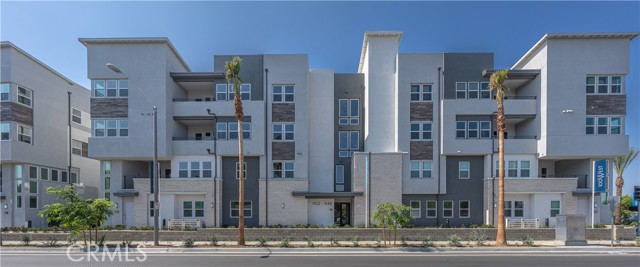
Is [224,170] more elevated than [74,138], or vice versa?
[74,138]

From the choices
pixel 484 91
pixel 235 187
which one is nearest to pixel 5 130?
pixel 235 187

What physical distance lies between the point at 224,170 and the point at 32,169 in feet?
54.5

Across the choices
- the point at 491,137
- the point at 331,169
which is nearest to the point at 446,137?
the point at 491,137

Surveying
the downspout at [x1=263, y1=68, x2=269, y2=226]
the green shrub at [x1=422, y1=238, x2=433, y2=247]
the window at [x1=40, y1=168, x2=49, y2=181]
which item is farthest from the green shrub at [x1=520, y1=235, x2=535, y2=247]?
the window at [x1=40, y1=168, x2=49, y2=181]

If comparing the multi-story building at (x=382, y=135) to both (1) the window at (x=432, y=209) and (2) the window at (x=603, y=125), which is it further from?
(1) the window at (x=432, y=209)

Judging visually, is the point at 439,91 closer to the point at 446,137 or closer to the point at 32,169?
the point at 446,137

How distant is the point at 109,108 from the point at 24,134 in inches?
304

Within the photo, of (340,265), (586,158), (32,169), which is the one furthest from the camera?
(32,169)

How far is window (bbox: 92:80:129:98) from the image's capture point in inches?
1097

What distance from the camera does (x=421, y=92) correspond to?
93.1 feet

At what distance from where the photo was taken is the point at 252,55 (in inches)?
1153

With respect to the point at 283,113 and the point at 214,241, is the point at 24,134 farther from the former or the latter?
the point at 283,113

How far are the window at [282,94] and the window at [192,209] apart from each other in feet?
35.7

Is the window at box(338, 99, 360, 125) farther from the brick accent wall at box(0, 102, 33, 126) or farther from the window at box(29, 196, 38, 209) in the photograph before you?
the window at box(29, 196, 38, 209)
